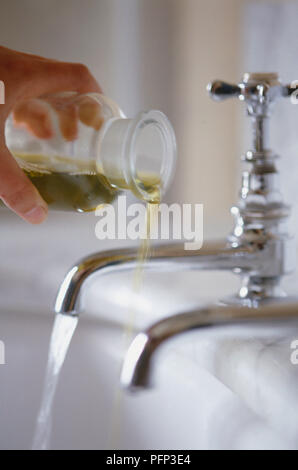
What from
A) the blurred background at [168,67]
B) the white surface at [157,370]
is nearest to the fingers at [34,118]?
the white surface at [157,370]

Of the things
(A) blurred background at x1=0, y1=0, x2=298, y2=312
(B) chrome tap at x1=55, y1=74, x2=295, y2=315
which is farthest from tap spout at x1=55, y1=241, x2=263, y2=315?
(A) blurred background at x1=0, y1=0, x2=298, y2=312

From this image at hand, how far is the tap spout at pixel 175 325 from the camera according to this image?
0.88 ft

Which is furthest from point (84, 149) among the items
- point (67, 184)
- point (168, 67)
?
point (168, 67)

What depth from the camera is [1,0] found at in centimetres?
132

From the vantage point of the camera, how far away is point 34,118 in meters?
0.46

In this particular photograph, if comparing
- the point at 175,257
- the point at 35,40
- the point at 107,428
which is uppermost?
the point at 35,40

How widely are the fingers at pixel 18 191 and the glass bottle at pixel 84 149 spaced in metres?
0.02

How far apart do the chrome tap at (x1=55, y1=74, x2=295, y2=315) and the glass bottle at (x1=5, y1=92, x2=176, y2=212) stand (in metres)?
0.04

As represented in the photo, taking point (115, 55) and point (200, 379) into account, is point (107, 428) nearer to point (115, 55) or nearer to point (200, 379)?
point (200, 379)

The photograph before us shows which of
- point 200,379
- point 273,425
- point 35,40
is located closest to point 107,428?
point 200,379

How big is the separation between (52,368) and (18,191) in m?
0.14

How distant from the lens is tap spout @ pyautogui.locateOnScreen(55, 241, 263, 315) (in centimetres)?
42

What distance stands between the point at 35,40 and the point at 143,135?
1004mm

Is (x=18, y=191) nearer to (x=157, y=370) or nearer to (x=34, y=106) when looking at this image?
(x=34, y=106)
